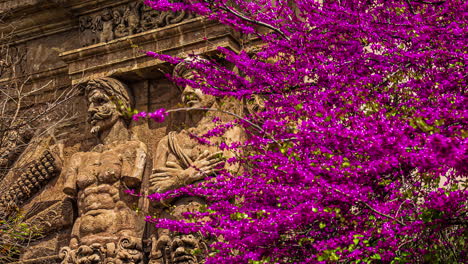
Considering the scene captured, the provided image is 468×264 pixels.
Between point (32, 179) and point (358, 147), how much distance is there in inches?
227

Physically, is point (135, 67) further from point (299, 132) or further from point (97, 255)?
point (299, 132)

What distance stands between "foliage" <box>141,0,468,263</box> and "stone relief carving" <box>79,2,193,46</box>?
2.74 meters

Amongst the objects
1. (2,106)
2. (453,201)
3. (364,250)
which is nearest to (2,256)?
(2,106)

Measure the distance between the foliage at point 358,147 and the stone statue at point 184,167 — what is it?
4.11 feet

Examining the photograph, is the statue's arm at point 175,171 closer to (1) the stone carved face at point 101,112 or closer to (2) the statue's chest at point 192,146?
(2) the statue's chest at point 192,146

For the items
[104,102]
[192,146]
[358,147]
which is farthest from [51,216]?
[358,147]

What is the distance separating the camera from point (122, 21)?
35.6ft

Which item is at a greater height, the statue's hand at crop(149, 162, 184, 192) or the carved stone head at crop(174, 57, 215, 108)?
the carved stone head at crop(174, 57, 215, 108)

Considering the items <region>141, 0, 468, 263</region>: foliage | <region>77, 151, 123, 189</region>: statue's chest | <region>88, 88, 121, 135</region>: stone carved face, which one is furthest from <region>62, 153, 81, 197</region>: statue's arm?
<region>141, 0, 468, 263</region>: foliage

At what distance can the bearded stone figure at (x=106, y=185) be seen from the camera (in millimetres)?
9469

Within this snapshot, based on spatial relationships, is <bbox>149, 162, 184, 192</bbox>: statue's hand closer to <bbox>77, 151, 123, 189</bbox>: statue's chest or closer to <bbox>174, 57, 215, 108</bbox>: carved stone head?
<bbox>77, 151, 123, 189</bbox>: statue's chest

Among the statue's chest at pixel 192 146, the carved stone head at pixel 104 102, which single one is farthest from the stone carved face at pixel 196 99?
the carved stone head at pixel 104 102

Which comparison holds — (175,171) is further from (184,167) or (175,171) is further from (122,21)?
(122,21)

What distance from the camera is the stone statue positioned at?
8.98 m
